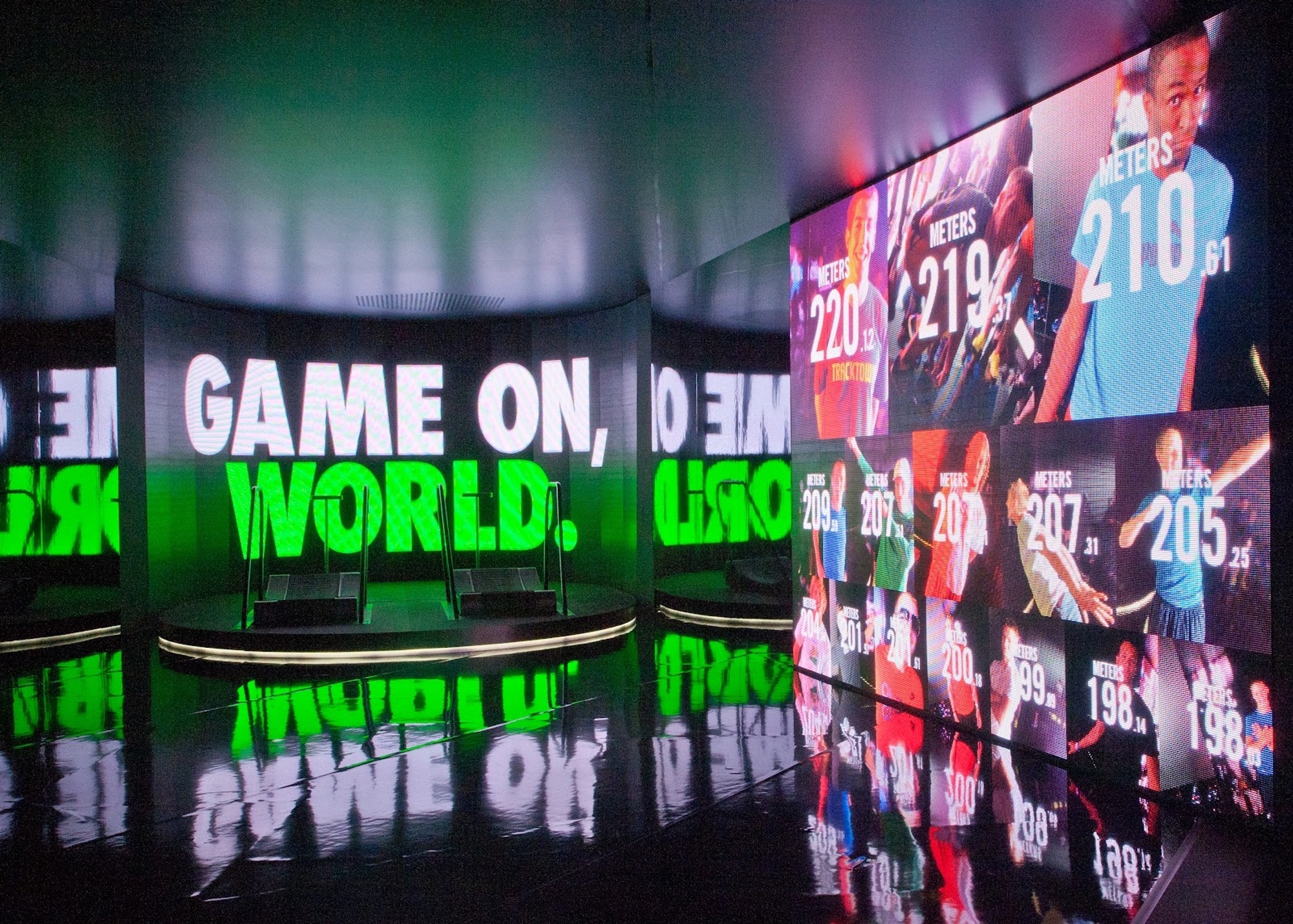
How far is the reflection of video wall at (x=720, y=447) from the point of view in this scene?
37.6 feet

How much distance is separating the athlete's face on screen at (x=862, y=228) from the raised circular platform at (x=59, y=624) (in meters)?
7.42

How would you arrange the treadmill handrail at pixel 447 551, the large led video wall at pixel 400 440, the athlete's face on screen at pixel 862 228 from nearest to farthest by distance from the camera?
the athlete's face on screen at pixel 862 228 → the treadmill handrail at pixel 447 551 → the large led video wall at pixel 400 440

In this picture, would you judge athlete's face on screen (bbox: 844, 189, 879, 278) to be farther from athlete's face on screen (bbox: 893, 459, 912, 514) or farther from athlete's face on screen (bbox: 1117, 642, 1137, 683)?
athlete's face on screen (bbox: 1117, 642, 1137, 683)

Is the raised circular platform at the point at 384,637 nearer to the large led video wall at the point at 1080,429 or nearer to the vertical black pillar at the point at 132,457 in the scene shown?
the vertical black pillar at the point at 132,457

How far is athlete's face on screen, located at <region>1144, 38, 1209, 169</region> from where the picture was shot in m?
3.65

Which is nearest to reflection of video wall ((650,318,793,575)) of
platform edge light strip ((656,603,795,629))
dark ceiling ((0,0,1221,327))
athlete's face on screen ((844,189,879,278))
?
platform edge light strip ((656,603,795,629))

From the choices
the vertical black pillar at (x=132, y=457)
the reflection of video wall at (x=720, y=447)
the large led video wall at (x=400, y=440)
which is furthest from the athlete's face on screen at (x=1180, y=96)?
the vertical black pillar at (x=132, y=457)

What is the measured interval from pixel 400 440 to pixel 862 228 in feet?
22.2

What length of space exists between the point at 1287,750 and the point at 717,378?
30.2 ft

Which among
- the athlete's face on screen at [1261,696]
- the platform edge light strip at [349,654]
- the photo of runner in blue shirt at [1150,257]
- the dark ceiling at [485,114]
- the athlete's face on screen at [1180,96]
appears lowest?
the platform edge light strip at [349,654]

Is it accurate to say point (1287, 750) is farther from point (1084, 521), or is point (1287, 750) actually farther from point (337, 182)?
point (337, 182)

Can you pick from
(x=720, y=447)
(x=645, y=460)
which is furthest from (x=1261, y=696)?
(x=720, y=447)

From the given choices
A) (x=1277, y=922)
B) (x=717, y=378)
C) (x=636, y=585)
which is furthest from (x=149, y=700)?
(x=717, y=378)

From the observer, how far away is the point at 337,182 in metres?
→ 5.87
